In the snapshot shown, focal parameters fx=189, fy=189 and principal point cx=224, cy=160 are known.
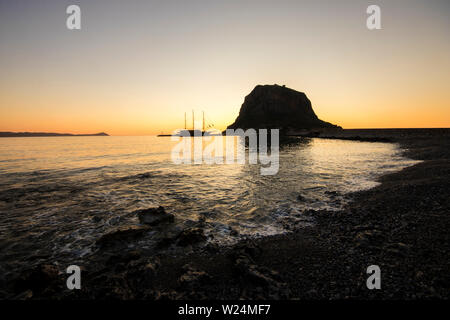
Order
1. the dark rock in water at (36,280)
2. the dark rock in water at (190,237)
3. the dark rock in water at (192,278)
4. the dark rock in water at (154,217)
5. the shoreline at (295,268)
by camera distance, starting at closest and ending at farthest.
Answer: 1. the shoreline at (295,268)
2. the dark rock in water at (192,278)
3. the dark rock in water at (36,280)
4. the dark rock in water at (190,237)
5. the dark rock in water at (154,217)

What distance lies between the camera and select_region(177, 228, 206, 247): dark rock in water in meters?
8.20

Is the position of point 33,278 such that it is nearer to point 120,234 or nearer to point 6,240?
point 120,234

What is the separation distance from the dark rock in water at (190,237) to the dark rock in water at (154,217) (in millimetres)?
2284

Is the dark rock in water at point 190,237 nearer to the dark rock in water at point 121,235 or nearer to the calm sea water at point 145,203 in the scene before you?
the calm sea water at point 145,203

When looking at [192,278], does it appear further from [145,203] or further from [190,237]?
[145,203]

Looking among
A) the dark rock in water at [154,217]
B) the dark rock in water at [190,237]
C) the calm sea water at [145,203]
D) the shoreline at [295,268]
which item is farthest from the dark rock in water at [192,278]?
the dark rock in water at [154,217]

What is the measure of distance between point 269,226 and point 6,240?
12329 millimetres

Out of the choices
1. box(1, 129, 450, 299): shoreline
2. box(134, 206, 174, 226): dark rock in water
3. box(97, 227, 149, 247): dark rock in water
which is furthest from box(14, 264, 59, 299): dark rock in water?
box(134, 206, 174, 226): dark rock in water

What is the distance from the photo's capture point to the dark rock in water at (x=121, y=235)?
27.6ft

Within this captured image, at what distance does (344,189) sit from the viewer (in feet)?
50.1

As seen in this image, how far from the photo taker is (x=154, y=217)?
1073 cm

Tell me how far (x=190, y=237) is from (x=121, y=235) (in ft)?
10.8

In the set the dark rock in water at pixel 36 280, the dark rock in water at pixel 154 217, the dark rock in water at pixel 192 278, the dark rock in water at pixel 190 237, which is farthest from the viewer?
the dark rock in water at pixel 154 217
